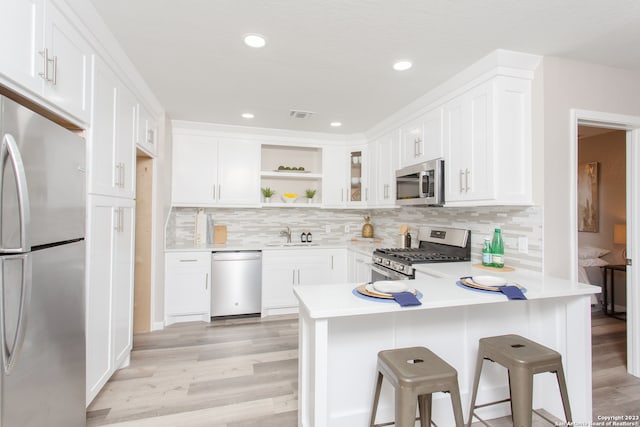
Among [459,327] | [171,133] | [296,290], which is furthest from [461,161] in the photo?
[171,133]

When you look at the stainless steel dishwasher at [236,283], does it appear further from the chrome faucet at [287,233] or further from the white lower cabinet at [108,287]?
the white lower cabinet at [108,287]

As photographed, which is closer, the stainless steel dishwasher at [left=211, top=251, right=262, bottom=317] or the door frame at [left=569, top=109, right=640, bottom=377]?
the door frame at [left=569, top=109, right=640, bottom=377]

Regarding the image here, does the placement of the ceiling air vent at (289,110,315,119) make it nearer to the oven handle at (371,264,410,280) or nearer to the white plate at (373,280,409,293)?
the oven handle at (371,264,410,280)

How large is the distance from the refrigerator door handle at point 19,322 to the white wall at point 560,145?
9.23ft

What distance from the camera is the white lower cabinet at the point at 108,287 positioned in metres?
1.87

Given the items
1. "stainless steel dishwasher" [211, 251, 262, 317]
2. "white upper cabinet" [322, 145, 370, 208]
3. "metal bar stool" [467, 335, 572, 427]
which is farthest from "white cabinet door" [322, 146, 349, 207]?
"metal bar stool" [467, 335, 572, 427]

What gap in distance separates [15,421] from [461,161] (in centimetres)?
285

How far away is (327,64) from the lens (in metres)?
2.30

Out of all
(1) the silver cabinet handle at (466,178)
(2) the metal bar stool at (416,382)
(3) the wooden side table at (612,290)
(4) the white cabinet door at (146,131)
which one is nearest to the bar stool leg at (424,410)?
(2) the metal bar stool at (416,382)

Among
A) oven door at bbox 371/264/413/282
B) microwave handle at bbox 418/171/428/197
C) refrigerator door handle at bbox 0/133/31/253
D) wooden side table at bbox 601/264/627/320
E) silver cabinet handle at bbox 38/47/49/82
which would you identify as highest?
silver cabinet handle at bbox 38/47/49/82

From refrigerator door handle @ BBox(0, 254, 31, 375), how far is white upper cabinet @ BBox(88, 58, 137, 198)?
2.66 feet

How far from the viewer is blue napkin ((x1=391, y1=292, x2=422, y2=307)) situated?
1440 millimetres

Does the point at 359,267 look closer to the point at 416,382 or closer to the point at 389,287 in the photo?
the point at 389,287

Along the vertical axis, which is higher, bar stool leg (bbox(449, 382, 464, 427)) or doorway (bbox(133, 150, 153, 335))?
doorway (bbox(133, 150, 153, 335))
